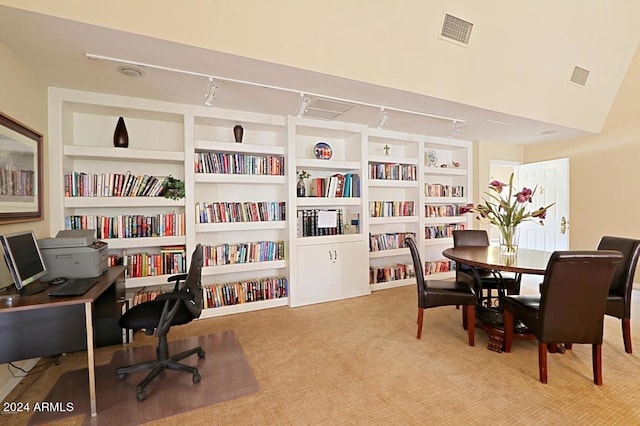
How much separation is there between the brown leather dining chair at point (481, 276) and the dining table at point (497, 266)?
5.7 inches

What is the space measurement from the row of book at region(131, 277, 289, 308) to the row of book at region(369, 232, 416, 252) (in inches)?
54.7

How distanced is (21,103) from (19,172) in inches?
20.9

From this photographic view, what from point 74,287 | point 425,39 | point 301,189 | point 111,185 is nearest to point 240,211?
point 301,189

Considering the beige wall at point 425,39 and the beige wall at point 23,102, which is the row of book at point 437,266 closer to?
the beige wall at point 425,39

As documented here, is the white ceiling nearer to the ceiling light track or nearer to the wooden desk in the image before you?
the ceiling light track

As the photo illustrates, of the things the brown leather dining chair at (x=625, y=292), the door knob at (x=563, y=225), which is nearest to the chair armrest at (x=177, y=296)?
the brown leather dining chair at (x=625, y=292)

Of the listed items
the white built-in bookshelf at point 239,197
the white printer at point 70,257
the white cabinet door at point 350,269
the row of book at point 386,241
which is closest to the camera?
the white printer at point 70,257

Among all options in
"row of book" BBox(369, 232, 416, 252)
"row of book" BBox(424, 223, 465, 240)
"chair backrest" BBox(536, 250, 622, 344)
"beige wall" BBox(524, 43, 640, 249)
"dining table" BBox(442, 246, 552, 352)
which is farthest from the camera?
"row of book" BBox(424, 223, 465, 240)

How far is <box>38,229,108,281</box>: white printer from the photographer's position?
7.10 feet

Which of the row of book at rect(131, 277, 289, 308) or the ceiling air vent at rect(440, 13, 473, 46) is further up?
the ceiling air vent at rect(440, 13, 473, 46)

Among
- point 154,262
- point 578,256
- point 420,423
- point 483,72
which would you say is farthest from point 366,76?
point 154,262

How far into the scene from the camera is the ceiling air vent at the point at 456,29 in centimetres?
264

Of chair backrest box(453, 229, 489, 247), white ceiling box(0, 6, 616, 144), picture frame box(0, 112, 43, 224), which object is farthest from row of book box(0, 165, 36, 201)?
chair backrest box(453, 229, 489, 247)

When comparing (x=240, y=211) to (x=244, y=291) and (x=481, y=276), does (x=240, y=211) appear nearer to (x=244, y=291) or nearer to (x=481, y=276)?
(x=244, y=291)
